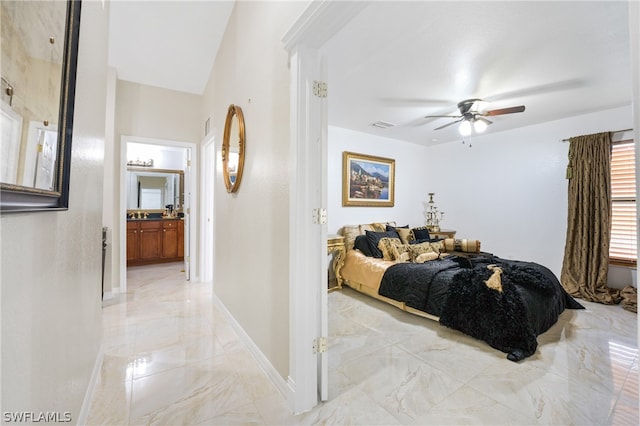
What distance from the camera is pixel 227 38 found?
2988 mm

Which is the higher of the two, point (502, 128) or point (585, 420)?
point (502, 128)

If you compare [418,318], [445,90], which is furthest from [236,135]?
[418,318]

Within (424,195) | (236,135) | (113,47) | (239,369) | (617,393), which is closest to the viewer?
(617,393)

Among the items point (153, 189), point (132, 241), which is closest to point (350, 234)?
point (132, 241)

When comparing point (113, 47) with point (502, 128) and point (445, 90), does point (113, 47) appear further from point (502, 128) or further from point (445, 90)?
point (502, 128)

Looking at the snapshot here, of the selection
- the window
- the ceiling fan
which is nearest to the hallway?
the ceiling fan

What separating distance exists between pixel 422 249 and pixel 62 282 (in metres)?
3.75

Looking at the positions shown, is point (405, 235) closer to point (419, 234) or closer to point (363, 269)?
point (419, 234)

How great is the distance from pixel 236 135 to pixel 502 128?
14.9 feet

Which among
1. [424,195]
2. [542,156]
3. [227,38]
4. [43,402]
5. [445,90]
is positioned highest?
[227,38]

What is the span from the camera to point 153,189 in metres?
5.84

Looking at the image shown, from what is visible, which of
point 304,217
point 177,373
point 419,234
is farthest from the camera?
point 419,234

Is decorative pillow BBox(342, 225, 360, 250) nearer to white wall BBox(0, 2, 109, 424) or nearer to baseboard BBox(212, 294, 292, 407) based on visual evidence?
baseboard BBox(212, 294, 292, 407)

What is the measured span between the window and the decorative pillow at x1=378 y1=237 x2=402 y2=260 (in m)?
2.95
